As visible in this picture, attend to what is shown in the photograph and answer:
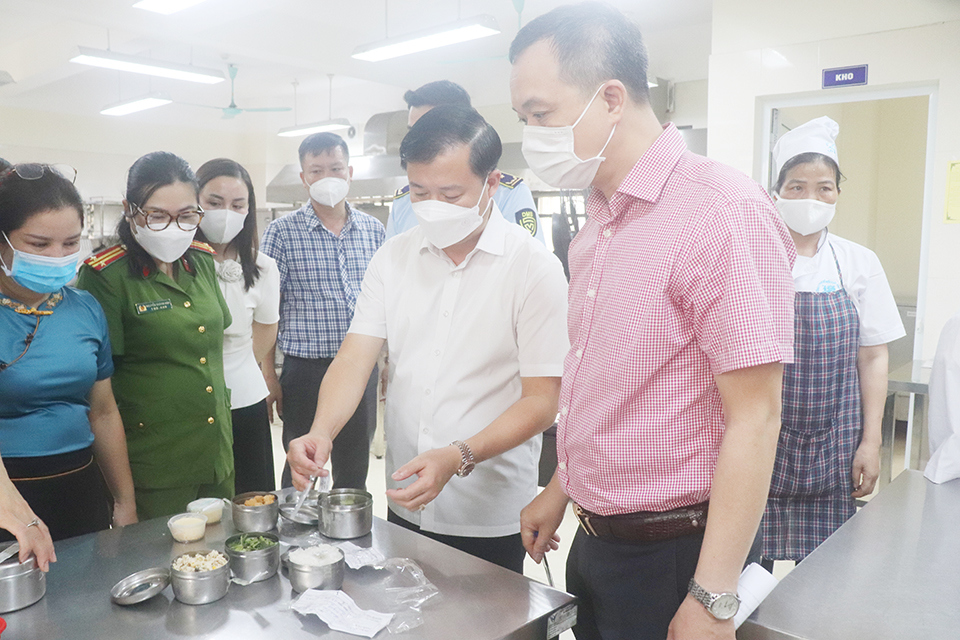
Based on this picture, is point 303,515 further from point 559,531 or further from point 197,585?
point 559,531

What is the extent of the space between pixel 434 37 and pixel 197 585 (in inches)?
194

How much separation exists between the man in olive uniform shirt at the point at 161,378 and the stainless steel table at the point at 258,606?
0.55 metres

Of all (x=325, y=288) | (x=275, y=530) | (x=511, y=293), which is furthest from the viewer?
(x=325, y=288)

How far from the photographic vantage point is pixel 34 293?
1.75 meters

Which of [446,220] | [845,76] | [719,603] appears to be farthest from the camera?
[845,76]

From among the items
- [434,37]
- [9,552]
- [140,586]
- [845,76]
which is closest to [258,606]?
[140,586]

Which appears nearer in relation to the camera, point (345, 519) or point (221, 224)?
point (345, 519)

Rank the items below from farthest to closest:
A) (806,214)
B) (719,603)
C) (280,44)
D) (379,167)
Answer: (379,167)
(280,44)
(806,214)
(719,603)

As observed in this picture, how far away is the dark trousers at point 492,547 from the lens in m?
1.74

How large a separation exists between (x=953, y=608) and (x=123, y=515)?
1.87 m

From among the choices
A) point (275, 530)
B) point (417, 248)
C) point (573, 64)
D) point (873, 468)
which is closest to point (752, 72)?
point (873, 468)

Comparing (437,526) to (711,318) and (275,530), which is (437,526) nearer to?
(275,530)

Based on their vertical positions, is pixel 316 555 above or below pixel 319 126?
below

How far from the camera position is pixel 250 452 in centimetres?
251
